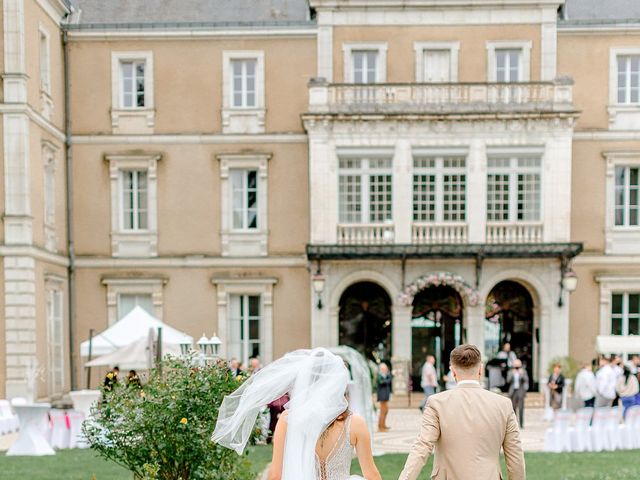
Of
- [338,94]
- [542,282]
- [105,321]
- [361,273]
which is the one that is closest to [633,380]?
[542,282]

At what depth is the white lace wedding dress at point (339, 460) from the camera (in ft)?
19.6

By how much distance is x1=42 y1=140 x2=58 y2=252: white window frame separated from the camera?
25750 mm

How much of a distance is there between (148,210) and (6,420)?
886 cm

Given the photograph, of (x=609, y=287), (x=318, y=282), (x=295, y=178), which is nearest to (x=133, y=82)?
(x=295, y=178)

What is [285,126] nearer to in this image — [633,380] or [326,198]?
[326,198]

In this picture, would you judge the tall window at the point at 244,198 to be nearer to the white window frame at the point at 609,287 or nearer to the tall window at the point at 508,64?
the tall window at the point at 508,64

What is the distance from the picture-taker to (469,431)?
5.87m

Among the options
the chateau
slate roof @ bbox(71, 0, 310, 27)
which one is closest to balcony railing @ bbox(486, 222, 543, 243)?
the chateau

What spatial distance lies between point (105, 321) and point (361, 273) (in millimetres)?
7884

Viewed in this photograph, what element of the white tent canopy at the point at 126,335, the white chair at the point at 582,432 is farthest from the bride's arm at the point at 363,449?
the white tent canopy at the point at 126,335

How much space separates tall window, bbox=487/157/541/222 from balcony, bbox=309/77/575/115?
61.2 inches

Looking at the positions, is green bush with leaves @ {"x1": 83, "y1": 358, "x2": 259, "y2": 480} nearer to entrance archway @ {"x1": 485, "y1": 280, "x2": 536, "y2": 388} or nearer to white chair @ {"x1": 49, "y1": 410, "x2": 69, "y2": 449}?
white chair @ {"x1": 49, "y1": 410, "x2": 69, "y2": 449}

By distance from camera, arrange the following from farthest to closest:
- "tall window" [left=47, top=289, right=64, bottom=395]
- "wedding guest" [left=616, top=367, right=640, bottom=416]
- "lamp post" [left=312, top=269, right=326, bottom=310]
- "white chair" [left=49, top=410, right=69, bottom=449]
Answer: "lamp post" [left=312, top=269, right=326, bottom=310], "tall window" [left=47, top=289, right=64, bottom=395], "wedding guest" [left=616, top=367, right=640, bottom=416], "white chair" [left=49, top=410, right=69, bottom=449]

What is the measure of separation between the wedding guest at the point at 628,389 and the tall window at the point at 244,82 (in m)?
14.0
